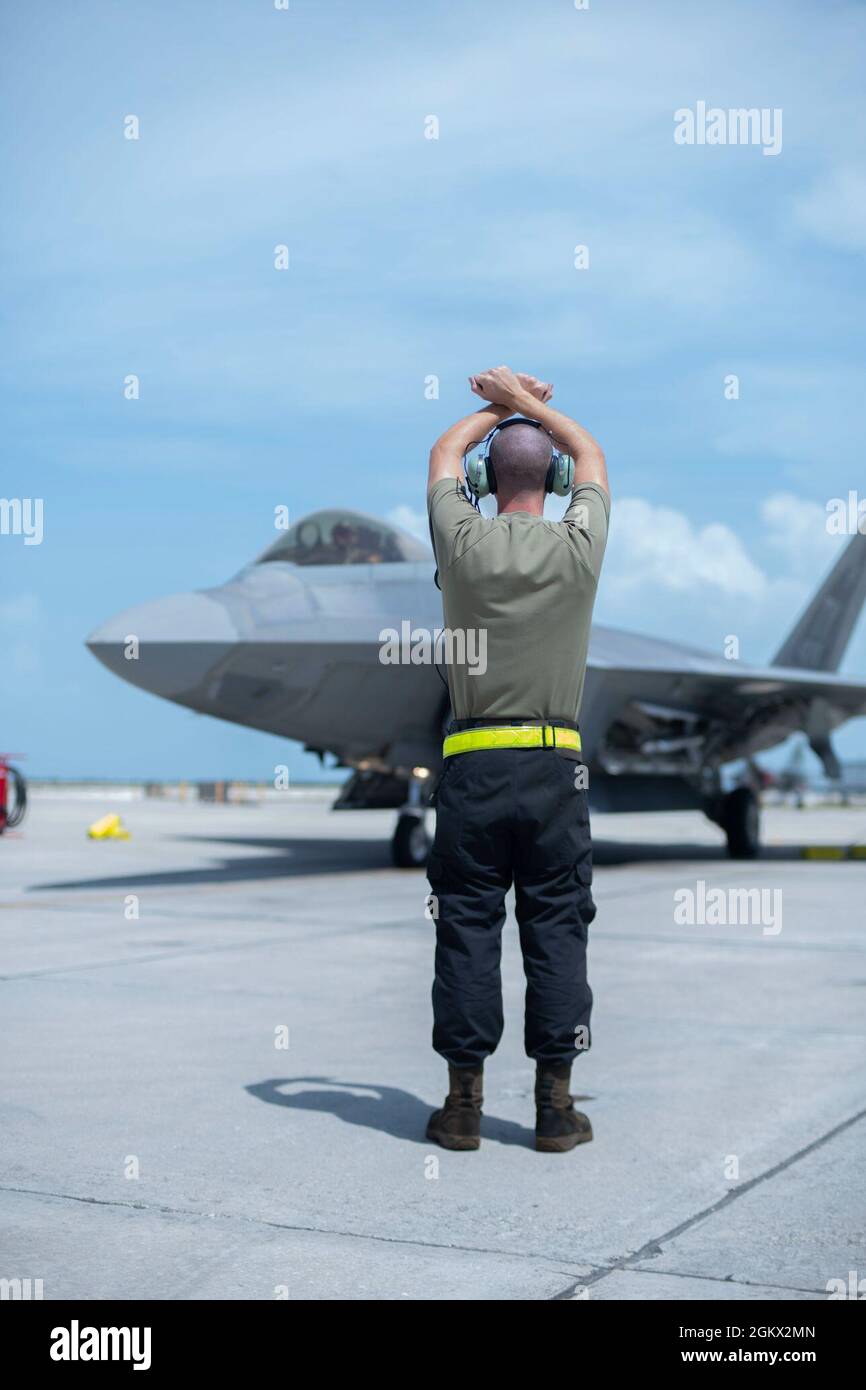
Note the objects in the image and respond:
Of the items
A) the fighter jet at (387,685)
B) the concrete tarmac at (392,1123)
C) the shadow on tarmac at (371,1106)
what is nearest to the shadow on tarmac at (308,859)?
the fighter jet at (387,685)

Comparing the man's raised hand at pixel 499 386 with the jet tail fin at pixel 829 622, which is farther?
the jet tail fin at pixel 829 622

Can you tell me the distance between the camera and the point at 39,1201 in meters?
3.19

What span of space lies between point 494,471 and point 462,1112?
1.76 m

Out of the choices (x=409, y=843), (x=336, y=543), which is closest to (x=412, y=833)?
(x=409, y=843)

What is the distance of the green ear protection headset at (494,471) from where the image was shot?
154 inches

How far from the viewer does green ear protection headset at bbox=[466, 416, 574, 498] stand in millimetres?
3920

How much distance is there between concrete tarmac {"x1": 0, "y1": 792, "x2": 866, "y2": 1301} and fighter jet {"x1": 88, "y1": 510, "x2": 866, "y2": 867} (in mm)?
2971

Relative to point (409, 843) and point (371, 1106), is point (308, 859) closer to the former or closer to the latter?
point (409, 843)

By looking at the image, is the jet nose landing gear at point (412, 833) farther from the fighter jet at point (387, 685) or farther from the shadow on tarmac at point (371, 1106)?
the shadow on tarmac at point (371, 1106)

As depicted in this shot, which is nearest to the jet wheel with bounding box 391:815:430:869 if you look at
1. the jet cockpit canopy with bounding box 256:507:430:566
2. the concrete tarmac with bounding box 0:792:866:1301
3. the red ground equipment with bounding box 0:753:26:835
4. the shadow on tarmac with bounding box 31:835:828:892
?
the shadow on tarmac with bounding box 31:835:828:892

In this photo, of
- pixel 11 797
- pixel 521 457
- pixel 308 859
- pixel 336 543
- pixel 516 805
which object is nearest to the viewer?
pixel 516 805

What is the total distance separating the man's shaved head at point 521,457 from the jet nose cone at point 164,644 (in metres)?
7.26

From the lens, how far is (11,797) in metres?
21.2
